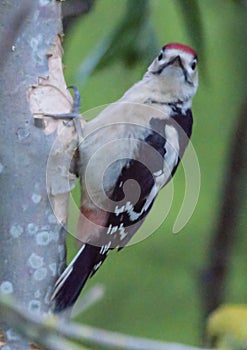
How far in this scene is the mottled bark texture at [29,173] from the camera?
1.97m

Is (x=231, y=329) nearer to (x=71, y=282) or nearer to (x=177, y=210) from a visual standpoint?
(x=71, y=282)

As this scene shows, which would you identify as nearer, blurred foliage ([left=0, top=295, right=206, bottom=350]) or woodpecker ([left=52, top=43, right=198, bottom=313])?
blurred foliage ([left=0, top=295, right=206, bottom=350])

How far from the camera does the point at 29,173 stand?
199cm

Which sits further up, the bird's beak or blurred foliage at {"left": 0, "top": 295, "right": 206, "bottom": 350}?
blurred foliage at {"left": 0, "top": 295, "right": 206, "bottom": 350}

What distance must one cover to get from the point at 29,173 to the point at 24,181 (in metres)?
0.02

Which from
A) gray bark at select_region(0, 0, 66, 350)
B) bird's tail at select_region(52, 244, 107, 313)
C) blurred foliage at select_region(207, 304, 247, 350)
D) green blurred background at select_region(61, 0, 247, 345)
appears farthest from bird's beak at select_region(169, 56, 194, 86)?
blurred foliage at select_region(207, 304, 247, 350)

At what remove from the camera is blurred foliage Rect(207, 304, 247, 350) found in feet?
3.34

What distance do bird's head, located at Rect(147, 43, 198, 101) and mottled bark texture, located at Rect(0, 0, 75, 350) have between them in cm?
38

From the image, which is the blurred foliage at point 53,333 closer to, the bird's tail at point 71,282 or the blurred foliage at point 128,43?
the bird's tail at point 71,282

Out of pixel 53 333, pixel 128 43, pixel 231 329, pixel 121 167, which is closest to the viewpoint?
pixel 53 333

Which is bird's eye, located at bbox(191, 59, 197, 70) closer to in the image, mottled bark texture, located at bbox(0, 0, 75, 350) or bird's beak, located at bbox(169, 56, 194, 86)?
bird's beak, located at bbox(169, 56, 194, 86)

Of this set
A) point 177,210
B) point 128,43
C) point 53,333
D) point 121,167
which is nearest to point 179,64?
point 128,43

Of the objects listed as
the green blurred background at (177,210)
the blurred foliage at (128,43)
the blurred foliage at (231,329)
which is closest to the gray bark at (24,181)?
the blurred foliage at (128,43)

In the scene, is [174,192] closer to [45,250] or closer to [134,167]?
[134,167]
